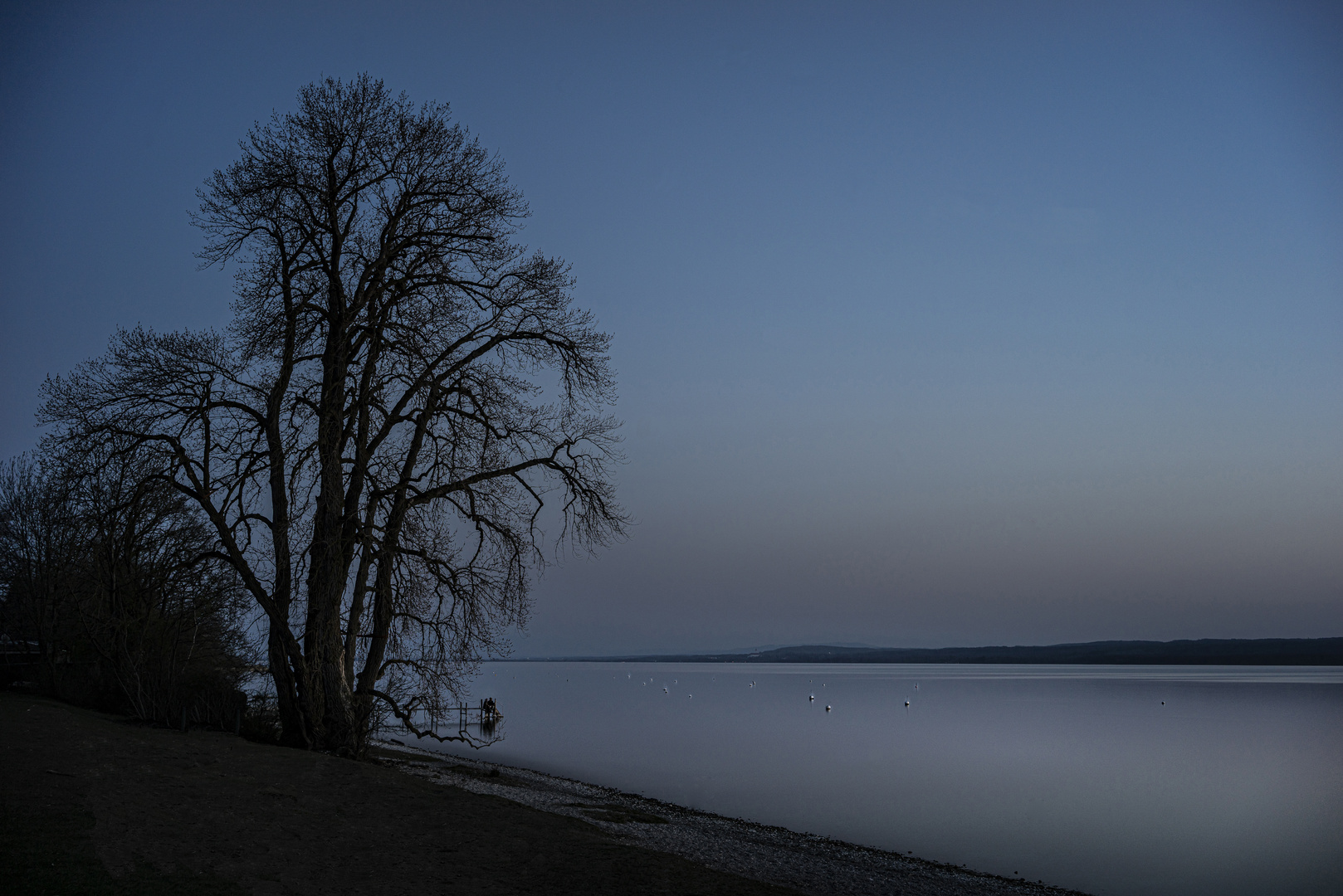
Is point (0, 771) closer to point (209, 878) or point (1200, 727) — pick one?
point (209, 878)

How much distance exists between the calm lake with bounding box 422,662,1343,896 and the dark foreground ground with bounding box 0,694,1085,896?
6.33 m

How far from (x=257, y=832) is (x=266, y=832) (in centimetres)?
10

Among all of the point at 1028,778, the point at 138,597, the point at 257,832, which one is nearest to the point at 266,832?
the point at 257,832

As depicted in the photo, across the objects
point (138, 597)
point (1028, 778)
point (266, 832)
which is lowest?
point (1028, 778)

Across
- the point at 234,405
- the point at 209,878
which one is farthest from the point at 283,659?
the point at 209,878

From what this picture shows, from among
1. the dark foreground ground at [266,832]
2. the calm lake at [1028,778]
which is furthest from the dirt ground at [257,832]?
the calm lake at [1028,778]

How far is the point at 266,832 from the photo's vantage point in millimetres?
10016

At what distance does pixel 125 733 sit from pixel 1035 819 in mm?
22042

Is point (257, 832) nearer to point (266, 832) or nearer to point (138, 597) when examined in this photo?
point (266, 832)

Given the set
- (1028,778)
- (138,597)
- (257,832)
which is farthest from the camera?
(1028,778)

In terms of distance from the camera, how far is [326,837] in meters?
10.4

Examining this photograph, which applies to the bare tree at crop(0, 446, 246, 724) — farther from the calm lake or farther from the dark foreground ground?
the calm lake

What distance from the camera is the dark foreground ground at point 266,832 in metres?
8.05

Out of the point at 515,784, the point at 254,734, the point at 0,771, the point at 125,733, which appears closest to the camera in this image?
the point at 0,771
